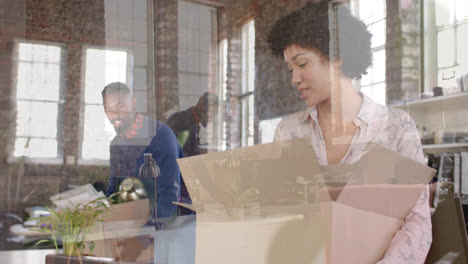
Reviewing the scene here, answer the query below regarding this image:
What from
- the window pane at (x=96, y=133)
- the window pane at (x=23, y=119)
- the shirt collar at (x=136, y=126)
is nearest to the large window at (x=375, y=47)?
the shirt collar at (x=136, y=126)

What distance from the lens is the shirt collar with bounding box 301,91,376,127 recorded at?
116 centimetres

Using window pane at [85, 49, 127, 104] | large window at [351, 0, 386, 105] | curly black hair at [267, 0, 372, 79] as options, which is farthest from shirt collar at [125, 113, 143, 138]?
large window at [351, 0, 386, 105]

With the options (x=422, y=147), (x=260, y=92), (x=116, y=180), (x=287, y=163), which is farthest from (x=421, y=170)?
(x=116, y=180)

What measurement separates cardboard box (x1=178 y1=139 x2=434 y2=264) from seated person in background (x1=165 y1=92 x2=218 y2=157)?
4cm

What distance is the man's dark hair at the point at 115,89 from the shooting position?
1078 mm

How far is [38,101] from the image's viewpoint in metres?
1.06

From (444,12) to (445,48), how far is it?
0.14 m

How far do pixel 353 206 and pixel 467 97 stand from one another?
0.54m

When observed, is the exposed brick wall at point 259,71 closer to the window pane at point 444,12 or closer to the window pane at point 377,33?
the window pane at point 377,33

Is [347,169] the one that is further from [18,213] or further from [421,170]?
[18,213]

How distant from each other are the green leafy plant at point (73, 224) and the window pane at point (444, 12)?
1.24 metres

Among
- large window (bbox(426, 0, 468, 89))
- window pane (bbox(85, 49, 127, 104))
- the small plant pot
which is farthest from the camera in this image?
large window (bbox(426, 0, 468, 89))

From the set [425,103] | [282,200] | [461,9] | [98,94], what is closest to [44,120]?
[98,94]

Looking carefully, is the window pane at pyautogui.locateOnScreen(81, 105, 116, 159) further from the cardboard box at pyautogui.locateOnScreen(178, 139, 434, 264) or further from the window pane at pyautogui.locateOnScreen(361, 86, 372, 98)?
the window pane at pyautogui.locateOnScreen(361, 86, 372, 98)
